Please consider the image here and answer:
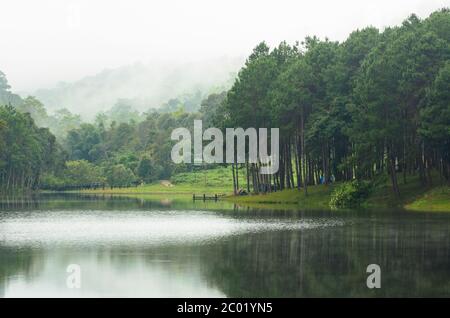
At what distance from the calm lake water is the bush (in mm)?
22260

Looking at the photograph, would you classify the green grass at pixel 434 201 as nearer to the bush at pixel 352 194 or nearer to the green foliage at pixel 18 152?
Answer: the bush at pixel 352 194

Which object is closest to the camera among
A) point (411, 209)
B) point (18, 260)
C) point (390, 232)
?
point (18, 260)

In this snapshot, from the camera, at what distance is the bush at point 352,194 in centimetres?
9356

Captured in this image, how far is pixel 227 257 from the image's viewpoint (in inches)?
1670

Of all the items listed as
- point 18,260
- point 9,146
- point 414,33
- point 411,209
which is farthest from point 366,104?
point 9,146

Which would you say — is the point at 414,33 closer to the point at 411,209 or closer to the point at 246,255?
the point at 411,209

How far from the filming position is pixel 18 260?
1619 inches

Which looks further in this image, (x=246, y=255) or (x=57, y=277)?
(x=246, y=255)

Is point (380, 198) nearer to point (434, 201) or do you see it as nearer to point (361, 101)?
point (434, 201)

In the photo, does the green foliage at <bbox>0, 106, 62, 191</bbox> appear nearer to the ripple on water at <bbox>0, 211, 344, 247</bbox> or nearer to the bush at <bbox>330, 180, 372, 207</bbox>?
the bush at <bbox>330, 180, 372, 207</bbox>

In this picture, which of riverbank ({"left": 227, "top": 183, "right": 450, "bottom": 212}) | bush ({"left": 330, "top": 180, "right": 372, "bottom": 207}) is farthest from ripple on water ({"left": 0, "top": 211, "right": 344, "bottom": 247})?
bush ({"left": 330, "top": 180, "right": 372, "bottom": 207})

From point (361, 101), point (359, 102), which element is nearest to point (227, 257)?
point (361, 101)

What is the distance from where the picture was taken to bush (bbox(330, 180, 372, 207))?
307 ft

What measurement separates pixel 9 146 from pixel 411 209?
113800mm
